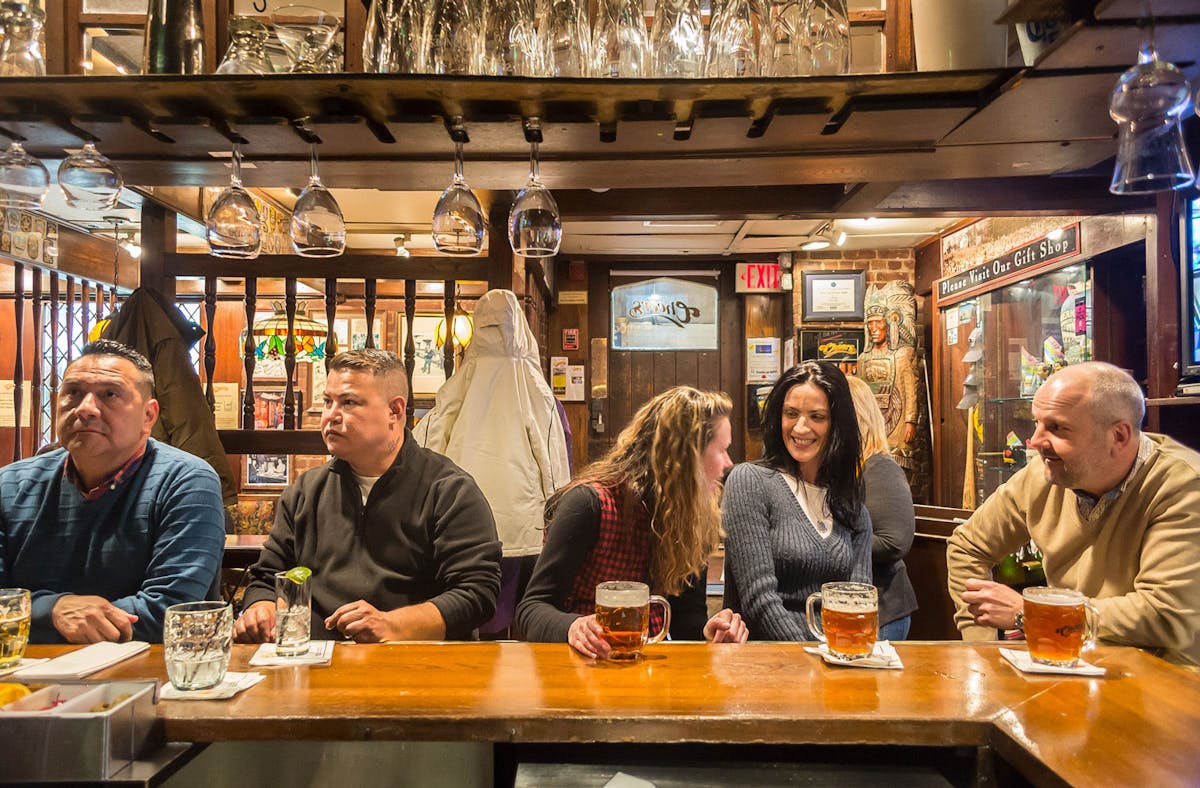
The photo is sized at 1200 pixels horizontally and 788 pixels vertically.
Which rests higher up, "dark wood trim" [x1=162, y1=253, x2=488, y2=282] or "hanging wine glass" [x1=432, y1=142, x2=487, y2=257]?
"dark wood trim" [x1=162, y1=253, x2=488, y2=282]

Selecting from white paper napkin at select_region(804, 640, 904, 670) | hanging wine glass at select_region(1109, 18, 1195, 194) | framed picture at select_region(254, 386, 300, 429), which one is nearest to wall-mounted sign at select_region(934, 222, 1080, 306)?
hanging wine glass at select_region(1109, 18, 1195, 194)

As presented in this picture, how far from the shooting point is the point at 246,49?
66.8 inches

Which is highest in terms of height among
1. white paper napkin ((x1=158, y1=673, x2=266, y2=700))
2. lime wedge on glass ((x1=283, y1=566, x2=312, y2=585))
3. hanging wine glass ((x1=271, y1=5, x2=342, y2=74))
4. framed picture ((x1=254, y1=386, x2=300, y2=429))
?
hanging wine glass ((x1=271, y1=5, x2=342, y2=74))

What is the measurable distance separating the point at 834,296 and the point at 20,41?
5.95m

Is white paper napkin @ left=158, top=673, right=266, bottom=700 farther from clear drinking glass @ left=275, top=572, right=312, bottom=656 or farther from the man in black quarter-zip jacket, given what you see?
the man in black quarter-zip jacket

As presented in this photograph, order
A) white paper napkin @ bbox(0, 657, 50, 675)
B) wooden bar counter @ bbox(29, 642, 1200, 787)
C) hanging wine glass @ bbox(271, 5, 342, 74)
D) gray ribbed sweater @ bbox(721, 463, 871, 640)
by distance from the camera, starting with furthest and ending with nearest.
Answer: gray ribbed sweater @ bbox(721, 463, 871, 640)
hanging wine glass @ bbox(271, 5, 342, 74)
white paper napkin @ bbox(0, 657, 50, 675)
wooden bar counter @ bbox(29, 642, 1200, 787)

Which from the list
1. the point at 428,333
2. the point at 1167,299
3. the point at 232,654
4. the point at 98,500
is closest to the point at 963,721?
the point at 232,654

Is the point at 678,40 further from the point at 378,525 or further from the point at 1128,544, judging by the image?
the point at 1128,544

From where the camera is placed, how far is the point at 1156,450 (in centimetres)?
199

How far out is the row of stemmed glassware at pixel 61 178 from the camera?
5.36 feet

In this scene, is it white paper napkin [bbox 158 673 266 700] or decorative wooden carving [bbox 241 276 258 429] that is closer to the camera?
white paper napkin [bbox 158 673 266 700]

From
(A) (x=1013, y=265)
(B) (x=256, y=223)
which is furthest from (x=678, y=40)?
(A) (x=1013, y=265)

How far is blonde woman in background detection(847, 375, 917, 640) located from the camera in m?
2.59

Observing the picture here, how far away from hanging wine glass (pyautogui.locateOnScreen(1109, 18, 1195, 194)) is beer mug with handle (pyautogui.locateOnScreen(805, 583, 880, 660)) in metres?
0.88
